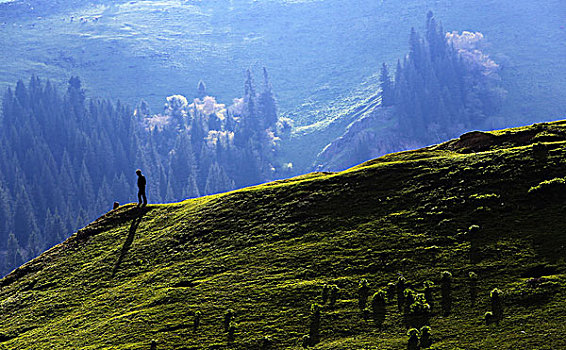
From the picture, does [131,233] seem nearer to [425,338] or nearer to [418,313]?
[418,313]

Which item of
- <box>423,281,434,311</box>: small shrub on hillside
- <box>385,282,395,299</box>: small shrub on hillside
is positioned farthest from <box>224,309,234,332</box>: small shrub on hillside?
<box>423,281,434,311</box>: small shrub on hillside

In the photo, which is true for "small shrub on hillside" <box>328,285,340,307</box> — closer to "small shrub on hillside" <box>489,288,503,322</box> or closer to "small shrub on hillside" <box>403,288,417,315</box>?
"small shrub on hillside" <box>403,288,417,315</box>

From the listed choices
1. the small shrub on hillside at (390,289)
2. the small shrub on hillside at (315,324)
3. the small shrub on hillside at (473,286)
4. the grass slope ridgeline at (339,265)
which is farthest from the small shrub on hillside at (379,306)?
the small shrub on hillside at (473,286)

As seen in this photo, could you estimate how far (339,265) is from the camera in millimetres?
33156

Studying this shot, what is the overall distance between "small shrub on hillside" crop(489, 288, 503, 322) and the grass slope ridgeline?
8 centimetres

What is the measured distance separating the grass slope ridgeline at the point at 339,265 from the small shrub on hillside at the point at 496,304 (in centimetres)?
8

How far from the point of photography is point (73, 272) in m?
43.7

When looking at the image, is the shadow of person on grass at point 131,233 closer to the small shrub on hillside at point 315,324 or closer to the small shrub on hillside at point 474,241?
the small shrub on hillside at point 315,324

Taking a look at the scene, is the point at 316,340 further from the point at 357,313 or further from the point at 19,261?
the point at 19,261

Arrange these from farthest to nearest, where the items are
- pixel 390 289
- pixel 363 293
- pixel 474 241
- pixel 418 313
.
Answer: pixel 474 241 < pixel 363 293 < pixel 390 289 < pixel 418 313

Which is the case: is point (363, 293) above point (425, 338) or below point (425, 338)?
above

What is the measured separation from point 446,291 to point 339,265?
684 centimetres

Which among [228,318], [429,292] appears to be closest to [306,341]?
[228,318]

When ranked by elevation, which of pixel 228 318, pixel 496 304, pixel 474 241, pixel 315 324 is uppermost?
pixel 474 241
